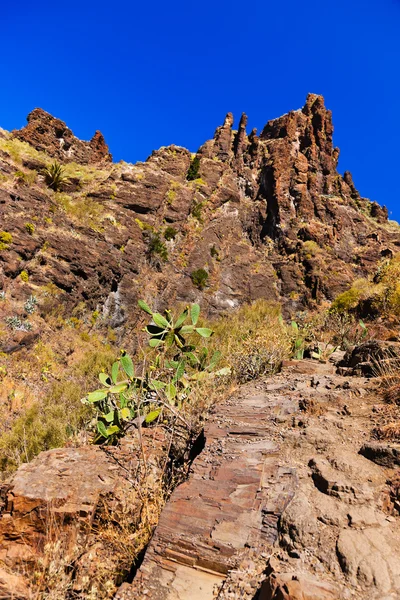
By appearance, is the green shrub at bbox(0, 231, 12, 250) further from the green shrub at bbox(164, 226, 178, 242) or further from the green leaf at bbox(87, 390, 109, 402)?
the green leaf at bbox(87, 390, 109, 402)

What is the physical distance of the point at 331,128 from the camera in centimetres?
3728

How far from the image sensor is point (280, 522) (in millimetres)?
2713

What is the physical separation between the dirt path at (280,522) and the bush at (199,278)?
19333mm

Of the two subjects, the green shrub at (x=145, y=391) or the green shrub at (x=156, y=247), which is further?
the green shrub at (x=156, y=247)

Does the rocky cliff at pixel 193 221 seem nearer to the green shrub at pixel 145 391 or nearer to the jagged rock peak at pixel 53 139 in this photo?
the jagged rock peak at pixel 53 139

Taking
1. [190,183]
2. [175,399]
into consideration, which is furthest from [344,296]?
[190,183]

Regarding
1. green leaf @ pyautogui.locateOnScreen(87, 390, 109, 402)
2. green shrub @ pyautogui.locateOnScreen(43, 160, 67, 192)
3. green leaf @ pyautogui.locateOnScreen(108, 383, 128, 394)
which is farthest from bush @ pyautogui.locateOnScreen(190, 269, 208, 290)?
green leaf @ pyautogui.locateOnScreen(87, 390, 109, 402)

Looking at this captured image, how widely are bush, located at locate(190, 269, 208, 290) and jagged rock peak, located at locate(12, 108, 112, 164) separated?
15181 millimetres

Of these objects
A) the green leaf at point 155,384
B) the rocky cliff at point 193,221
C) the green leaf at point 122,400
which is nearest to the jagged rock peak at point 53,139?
the rocky cliff at point 193,221

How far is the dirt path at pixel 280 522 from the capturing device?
2213mm

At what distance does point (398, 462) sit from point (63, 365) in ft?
41.8

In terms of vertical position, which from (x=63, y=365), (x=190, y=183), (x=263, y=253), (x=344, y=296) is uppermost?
(x=190, y=183)

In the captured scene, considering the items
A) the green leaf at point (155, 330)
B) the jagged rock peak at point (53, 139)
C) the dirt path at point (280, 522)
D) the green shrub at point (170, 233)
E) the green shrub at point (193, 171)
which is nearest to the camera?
the dirt path at point (280, 522)

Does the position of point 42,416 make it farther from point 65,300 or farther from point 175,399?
point 65,300
